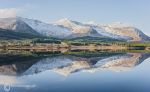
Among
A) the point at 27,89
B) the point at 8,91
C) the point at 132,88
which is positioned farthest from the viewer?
the point at 132,88

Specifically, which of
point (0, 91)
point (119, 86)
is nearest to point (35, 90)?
point (0, 91)

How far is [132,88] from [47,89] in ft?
31.2

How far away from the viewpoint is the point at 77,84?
158 ft

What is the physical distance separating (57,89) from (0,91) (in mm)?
6018

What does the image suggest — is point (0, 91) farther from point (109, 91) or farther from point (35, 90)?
point (109, 91)

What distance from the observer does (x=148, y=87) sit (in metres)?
46.4

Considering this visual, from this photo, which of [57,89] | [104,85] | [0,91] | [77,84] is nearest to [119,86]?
[104,85]

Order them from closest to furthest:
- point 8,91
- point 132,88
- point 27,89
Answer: point 8,91 < point 27,89 < point 132,88

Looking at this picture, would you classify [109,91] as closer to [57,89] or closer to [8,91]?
[57,89]

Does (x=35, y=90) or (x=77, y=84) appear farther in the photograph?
(x=77, y=84)

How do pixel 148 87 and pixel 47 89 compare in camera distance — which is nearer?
pixel 47 89

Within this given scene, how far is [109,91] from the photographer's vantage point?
42.6m

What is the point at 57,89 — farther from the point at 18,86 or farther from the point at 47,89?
the point at 18,86

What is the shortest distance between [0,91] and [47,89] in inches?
194
